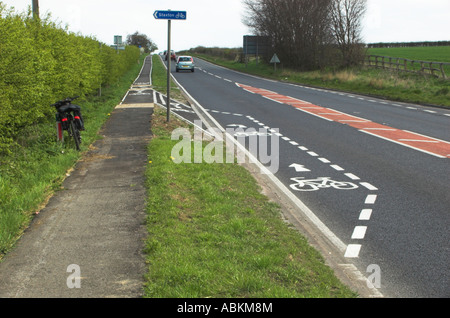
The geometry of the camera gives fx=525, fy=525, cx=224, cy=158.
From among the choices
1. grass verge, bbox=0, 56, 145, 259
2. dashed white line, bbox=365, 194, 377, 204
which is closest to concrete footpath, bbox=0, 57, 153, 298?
grass verge, bbox=0, 56, 145, 259

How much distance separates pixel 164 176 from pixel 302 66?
45.9 meters

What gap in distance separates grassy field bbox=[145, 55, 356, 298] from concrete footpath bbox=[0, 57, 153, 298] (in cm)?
22

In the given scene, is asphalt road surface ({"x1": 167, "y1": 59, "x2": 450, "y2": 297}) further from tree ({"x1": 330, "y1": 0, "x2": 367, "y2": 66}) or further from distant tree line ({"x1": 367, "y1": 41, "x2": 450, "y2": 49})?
distant tree line ({"x1": 367, "y1": 41, "x2": 450, "y2": 49})

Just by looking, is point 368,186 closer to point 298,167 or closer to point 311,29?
point 298,167

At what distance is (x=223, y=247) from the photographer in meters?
5.43

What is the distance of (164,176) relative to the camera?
8453 millimetres

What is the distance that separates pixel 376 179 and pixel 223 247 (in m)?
4.65

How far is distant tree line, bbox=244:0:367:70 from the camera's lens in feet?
147

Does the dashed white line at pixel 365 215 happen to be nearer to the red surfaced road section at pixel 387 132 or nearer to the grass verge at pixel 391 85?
the red surfaced road section at pixel 387 132

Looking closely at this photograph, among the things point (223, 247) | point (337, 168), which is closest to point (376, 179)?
point (337, 168)

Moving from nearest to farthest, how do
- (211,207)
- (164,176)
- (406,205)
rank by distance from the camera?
(211,207) → (406,205) → (164,176)

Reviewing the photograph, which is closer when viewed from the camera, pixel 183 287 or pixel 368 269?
pixel 183 287
